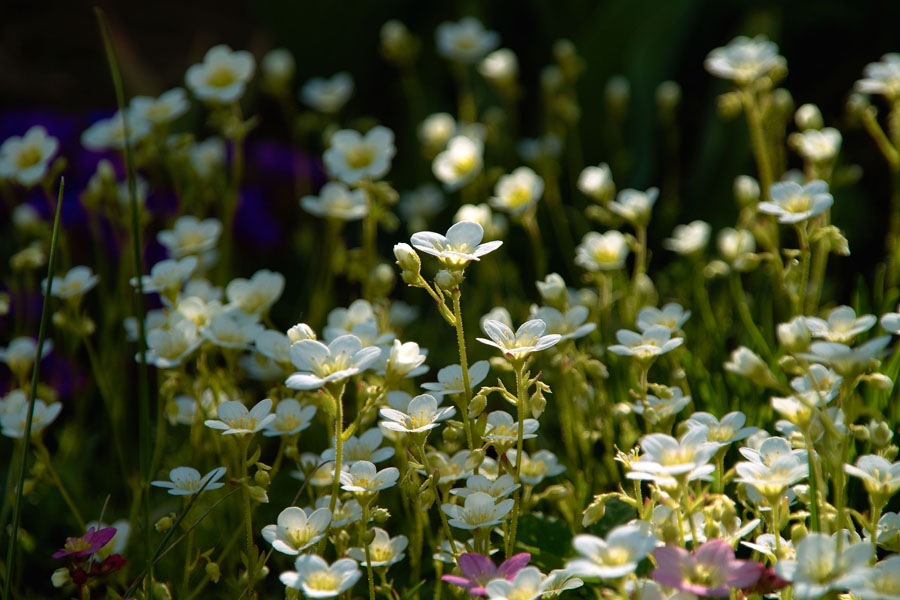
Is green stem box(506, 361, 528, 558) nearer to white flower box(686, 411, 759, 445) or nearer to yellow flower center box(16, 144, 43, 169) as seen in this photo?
white flower box(686, 411, 759, 445)

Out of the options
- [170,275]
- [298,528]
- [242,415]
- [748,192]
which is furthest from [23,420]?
[748,192]

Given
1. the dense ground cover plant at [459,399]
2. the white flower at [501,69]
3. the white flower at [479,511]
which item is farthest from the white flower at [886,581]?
the white flower at [501,69]

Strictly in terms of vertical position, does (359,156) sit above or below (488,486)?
above

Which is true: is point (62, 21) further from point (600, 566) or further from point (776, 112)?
point (600, 566)

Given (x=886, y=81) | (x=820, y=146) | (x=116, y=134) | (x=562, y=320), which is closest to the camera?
(x=562, y=320)

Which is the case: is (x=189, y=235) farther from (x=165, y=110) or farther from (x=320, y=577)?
(x=320, y=577)

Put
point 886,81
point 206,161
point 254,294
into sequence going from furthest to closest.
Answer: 1. point 206,161
2. point 886,81
3. point 254,294
